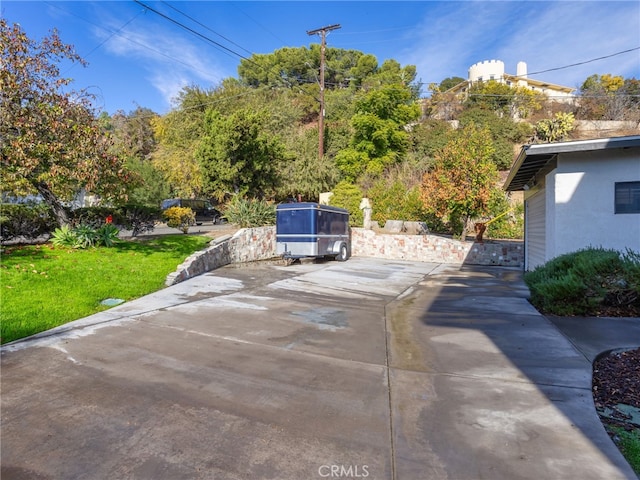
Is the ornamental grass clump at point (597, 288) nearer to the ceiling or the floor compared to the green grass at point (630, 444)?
nearer to the ceiling

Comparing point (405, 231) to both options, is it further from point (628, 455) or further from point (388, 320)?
point (628, 455)

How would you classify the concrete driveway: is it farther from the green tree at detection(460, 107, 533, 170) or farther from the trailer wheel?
the green tree at detection(460, 107, 533, 170)

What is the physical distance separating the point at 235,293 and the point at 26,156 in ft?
17.2

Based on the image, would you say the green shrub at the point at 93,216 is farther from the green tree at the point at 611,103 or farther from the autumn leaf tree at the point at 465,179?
the green tree at the point at 611,103

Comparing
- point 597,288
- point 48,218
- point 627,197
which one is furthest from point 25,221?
point 627,197

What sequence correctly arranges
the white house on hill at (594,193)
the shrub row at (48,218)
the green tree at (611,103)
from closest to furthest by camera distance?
the white house on hill at (594,193), the shrub row at (48,218), the green tree at (611,103)

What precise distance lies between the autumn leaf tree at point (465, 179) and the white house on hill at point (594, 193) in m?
8.29

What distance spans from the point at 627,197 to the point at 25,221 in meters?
14.8

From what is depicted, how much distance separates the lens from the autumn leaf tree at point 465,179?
18219mm

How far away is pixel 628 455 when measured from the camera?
2.89 metres

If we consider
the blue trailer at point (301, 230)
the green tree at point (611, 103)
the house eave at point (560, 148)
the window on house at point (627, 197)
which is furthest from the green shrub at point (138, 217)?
the green tree at point (611, 103)

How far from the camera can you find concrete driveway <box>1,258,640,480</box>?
9.07ft

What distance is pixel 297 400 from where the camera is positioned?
3.76 meters

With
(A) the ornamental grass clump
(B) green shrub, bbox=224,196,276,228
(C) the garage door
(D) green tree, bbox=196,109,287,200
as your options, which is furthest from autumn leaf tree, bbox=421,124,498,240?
(A) the ornamental grass clump
